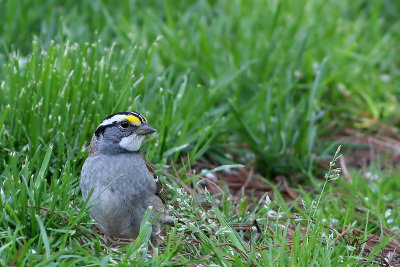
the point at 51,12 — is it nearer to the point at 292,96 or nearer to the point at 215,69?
the point at 215,69

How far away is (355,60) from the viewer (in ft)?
22.6

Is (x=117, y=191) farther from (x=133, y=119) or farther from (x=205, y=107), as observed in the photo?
(x=205, y=107)

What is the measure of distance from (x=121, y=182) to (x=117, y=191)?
54 millimetres

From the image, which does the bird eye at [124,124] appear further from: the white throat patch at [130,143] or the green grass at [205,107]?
the green grass at [205,107]

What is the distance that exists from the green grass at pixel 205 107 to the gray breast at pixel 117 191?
0.38ft

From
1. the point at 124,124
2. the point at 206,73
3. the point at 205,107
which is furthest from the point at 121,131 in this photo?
the point at 206,73

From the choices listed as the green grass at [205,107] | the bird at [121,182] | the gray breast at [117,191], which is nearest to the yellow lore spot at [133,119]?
the bird at [121,182]

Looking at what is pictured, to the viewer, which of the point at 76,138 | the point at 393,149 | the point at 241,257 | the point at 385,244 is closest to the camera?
the point at 241,257

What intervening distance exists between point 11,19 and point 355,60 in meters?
3.33

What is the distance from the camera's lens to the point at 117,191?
3826mm

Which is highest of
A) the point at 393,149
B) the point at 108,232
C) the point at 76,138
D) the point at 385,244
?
the point at 76,138

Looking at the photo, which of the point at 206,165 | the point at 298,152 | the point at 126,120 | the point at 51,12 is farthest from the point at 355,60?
the point at 126,120

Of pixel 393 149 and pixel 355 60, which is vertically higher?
pixel 355 60

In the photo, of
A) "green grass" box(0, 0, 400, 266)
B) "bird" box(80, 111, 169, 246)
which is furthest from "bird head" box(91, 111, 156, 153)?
"green grass" box(0, 0, 400, 266)
